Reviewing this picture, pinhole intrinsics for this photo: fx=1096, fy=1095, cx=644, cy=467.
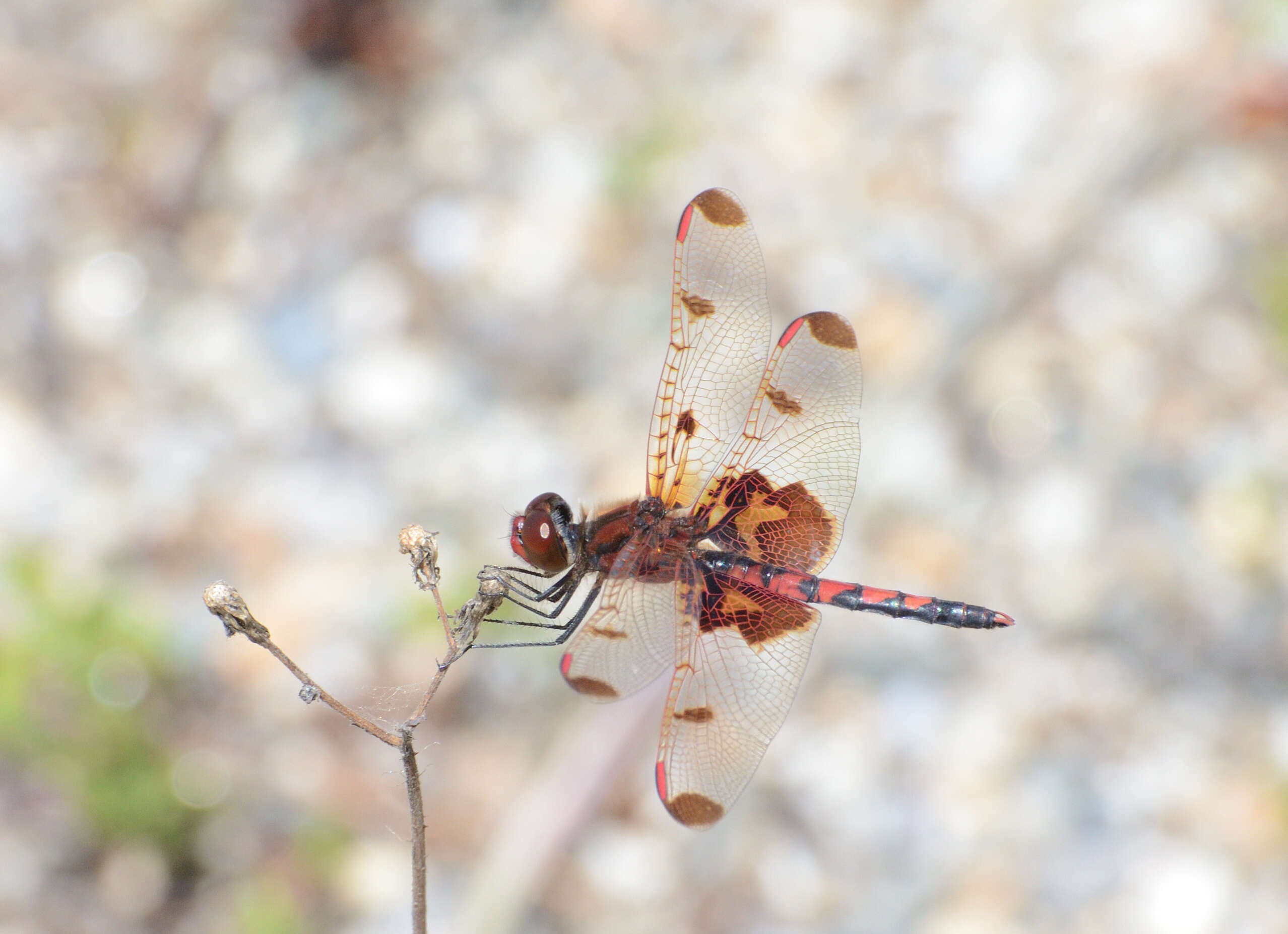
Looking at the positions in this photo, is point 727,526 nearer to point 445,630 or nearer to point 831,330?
point 831,330

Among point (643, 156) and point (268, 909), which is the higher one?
point (643, 156)

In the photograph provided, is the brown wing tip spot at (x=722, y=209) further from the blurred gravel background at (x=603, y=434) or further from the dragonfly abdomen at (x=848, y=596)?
the blurred gravel background at (x=603, y=434)

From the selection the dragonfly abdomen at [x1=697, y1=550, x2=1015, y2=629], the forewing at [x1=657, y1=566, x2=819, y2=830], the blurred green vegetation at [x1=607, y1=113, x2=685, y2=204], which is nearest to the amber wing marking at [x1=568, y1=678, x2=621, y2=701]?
the forewing at [x1=657, y1=566, x2=819, y2=830]

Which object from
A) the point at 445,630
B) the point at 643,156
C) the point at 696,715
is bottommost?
the point at 445,630

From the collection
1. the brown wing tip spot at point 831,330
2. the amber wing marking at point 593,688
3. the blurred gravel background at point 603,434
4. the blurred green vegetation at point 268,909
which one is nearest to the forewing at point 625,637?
the amber wing marking at point 593,688

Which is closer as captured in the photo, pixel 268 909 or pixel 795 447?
pixel 795 447

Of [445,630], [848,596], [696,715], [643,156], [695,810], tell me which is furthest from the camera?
[643,156]

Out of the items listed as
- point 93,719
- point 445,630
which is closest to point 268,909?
point 93,719

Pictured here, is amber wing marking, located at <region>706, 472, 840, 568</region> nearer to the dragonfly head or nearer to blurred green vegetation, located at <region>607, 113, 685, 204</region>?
the dragonfly head
